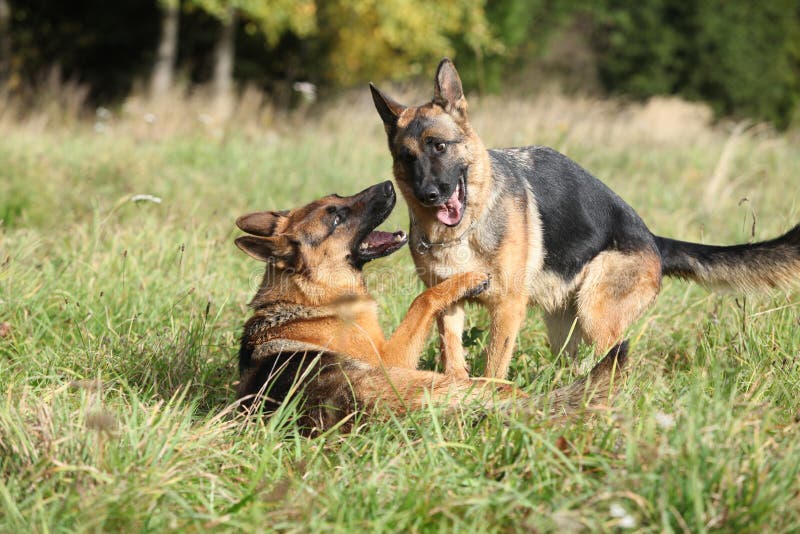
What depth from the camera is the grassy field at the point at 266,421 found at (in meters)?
2.49

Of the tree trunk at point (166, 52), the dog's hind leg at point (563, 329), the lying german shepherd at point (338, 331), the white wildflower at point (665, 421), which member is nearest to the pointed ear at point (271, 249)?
the lying german shepherd at point (338, 331)

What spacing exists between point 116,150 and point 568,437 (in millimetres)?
7871

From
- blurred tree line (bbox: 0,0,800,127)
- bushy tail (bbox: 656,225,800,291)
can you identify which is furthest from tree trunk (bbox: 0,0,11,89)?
bushy tail (bbox: 656,225,800,291)

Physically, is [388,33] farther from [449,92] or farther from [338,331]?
[338,331]

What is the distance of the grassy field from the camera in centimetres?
249

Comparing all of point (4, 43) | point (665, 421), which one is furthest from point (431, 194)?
point (4, 43)

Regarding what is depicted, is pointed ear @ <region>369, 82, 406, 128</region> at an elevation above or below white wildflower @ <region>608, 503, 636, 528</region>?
above

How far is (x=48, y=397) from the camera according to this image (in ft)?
11.0

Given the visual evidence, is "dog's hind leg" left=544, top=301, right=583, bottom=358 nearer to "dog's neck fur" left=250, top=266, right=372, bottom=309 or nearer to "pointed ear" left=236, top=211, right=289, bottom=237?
"dog's neck fur" left=250, top=266, right=372, bottom=309

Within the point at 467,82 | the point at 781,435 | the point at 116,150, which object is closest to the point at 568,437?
the point at 781,435

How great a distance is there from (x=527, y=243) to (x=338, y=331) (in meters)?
1.23

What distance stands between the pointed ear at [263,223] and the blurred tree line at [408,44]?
38.3 feet

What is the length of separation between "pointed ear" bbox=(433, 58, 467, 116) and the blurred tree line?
11.6 m

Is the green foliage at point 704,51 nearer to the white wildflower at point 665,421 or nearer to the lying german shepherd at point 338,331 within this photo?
the lying german shepherd at point 338,331
